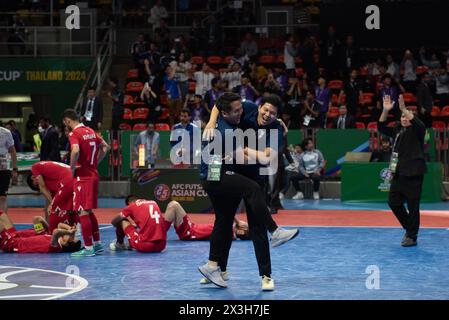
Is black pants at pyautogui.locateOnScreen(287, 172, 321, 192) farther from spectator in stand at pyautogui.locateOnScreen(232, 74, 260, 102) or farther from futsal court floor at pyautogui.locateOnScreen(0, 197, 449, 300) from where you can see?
futsal court floor at pyautogui.locateOnScreen(0, 197, 449, 300)

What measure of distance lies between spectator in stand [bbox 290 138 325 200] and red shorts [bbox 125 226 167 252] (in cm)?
937

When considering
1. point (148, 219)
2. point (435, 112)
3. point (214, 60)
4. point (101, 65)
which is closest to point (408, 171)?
point (148, 219)

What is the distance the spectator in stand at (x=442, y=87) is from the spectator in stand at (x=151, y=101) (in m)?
7.91

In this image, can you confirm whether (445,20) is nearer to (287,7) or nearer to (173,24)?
(287,7)

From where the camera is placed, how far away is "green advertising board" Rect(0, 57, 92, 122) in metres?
27.1

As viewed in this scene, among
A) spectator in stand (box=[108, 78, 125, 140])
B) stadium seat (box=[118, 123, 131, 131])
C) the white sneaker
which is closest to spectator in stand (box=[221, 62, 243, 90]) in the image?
stadium seat (box=[118, 123, 131, 131])

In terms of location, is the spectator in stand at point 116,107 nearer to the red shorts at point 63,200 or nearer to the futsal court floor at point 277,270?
the futsal court floor at point 277,270

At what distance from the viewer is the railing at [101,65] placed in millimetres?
25886

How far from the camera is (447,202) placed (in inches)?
764

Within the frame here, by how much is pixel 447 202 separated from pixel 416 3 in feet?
32.5

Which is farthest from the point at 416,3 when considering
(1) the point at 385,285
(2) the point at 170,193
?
(1) the point at 385,285

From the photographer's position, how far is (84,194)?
11188 millimetres

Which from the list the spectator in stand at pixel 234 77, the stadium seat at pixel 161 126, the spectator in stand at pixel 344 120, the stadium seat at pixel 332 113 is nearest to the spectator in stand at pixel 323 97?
the stadium seat at pixel 332 113

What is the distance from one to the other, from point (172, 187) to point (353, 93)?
25.1 feet
